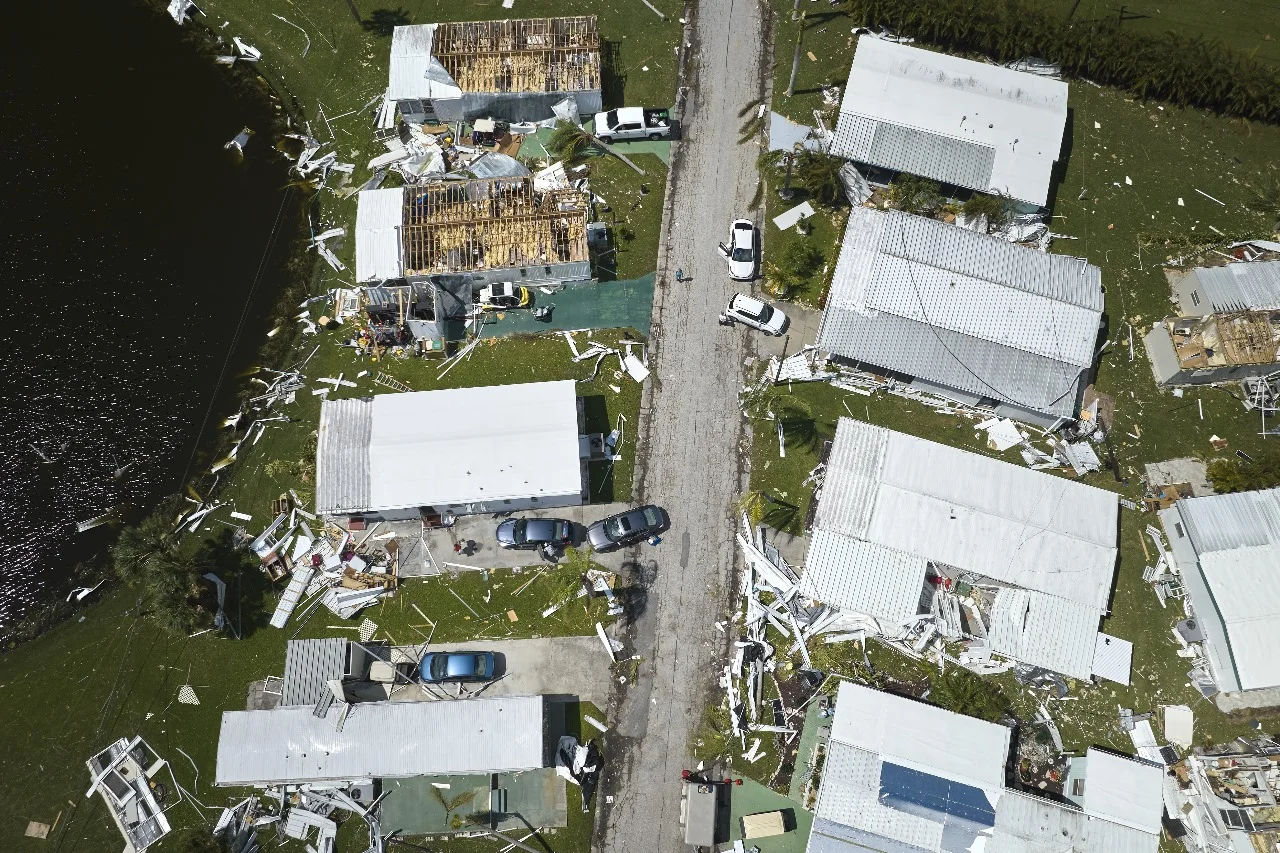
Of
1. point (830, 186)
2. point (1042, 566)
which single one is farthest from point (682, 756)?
point (830, 186)

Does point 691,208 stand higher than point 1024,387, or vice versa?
point 691,208

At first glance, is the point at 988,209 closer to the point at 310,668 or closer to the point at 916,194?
the point at 916,194

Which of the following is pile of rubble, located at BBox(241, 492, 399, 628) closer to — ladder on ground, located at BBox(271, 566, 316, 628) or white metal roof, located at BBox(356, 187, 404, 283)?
ladder on ground, located at BBox(271, 566, 316, 628)

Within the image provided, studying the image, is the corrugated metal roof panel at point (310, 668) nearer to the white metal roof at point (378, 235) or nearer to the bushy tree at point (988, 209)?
the white metal roof at point (378, 235)

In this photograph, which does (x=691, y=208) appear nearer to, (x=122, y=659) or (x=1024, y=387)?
(x=1024, y=387)

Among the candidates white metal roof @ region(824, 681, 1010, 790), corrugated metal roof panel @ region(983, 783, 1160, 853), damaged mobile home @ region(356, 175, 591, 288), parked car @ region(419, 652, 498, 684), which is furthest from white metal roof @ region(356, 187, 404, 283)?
corrugated metal roof panel @ region(983, 783, 1160, 853)
